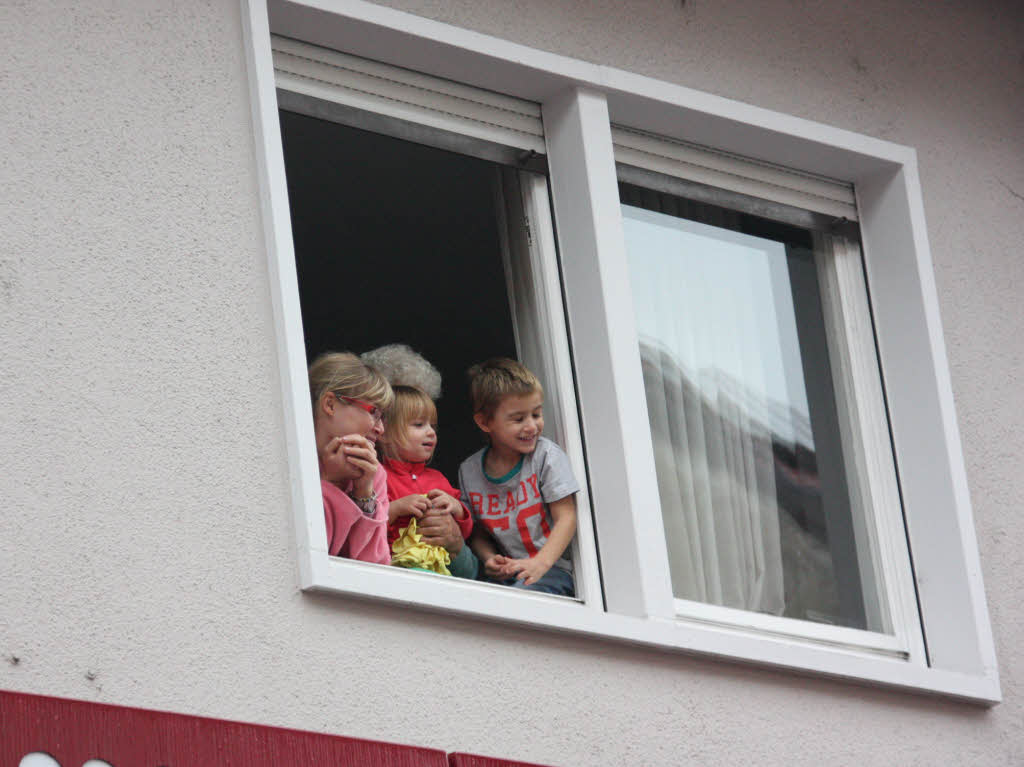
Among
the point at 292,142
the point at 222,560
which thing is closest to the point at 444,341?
the point at 292,142

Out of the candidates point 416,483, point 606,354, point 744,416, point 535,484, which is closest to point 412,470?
point 416,483

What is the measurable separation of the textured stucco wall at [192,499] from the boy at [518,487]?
0.60 metres

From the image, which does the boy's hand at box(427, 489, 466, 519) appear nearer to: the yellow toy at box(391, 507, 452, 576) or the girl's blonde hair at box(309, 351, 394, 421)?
the yellow toy at box(391, 507, 452, 576)

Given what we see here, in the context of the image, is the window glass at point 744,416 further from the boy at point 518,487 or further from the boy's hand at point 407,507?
the boy's hand at point 407,507

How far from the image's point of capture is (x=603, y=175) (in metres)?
6.61

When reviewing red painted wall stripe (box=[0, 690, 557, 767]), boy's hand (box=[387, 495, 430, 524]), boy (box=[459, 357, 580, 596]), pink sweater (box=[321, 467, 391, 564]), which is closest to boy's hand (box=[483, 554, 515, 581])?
boy (box=[459, 357, 580, 596])

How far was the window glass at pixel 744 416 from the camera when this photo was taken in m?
6.84

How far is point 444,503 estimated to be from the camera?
635cm

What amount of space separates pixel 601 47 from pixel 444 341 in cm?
156

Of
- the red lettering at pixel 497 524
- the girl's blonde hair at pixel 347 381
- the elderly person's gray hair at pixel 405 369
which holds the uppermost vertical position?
the elderly person's gray hair at pixel 405 369

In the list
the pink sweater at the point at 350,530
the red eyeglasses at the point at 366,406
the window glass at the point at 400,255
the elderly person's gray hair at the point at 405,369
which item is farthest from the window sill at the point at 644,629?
the window glass at the point at 400,255

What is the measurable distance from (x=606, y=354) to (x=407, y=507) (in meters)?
0.82

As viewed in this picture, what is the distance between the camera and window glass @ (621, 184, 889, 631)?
269 inches

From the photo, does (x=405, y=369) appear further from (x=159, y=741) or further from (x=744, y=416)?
(x=159, y=741)
